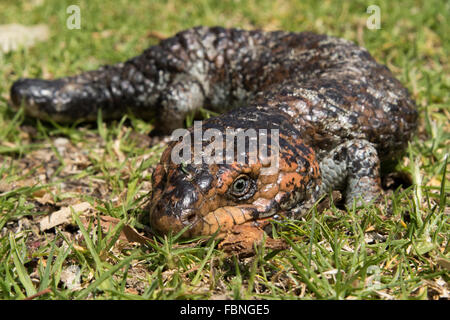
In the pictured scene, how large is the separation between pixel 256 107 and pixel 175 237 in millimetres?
1340

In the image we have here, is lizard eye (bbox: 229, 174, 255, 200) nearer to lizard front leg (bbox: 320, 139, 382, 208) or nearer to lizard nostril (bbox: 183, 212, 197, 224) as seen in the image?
lizard nostril (bbox: 183, 212, 197, 224)

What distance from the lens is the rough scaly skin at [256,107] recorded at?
306 cm

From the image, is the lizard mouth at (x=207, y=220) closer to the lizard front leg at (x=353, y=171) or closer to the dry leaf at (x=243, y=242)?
the dry leaf at (x=243, y=242)

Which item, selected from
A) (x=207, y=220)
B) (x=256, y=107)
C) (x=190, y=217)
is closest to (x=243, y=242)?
(x=207, y=220)

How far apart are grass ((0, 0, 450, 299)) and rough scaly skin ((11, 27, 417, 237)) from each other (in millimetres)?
214

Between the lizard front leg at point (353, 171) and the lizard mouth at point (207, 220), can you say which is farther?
the lizard front leg at point (353, 171)

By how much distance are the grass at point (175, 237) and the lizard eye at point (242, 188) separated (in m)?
0.33

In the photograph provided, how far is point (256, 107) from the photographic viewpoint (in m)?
3.76

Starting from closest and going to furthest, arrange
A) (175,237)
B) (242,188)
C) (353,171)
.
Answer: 1. (175,237)
2. (242,188)
3. (353,171)

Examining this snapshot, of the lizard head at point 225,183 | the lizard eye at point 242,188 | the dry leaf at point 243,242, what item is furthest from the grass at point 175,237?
the lizard eye at point 242,188

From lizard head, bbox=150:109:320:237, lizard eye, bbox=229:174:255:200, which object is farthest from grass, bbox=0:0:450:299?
lizard eye, bbox=229:174:255:200

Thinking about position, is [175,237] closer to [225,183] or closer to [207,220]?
[207,220]
